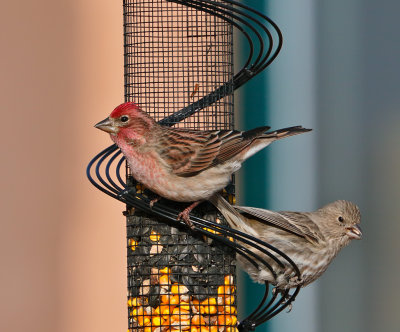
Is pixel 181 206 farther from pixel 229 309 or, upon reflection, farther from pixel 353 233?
pixel 353 233

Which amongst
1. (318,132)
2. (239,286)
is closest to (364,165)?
(318,132)

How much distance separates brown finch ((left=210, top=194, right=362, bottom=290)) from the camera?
6.12 metres

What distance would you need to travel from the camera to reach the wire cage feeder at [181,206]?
5.81 m

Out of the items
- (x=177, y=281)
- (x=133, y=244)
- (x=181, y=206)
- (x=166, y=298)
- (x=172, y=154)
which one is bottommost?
(x=166, y=298)

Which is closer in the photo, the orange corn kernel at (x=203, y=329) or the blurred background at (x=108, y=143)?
the orange corn kernel at (x=203, y=329)

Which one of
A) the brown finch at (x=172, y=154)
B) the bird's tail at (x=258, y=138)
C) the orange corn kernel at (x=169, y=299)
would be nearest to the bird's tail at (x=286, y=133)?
A: the bird's tail at (x=258, y=138)

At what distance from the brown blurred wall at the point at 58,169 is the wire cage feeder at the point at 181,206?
3.00 metres

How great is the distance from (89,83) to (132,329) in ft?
13.2

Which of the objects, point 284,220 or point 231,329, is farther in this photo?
point 284,220

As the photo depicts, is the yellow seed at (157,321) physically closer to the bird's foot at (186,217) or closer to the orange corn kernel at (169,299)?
the orange corn kernel at (169,299)

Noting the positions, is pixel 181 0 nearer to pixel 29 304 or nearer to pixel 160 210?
pixel 160 210

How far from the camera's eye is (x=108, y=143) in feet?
30.2

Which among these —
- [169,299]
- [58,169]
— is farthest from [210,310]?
[58,169]

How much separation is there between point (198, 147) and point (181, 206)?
1.41 feet
